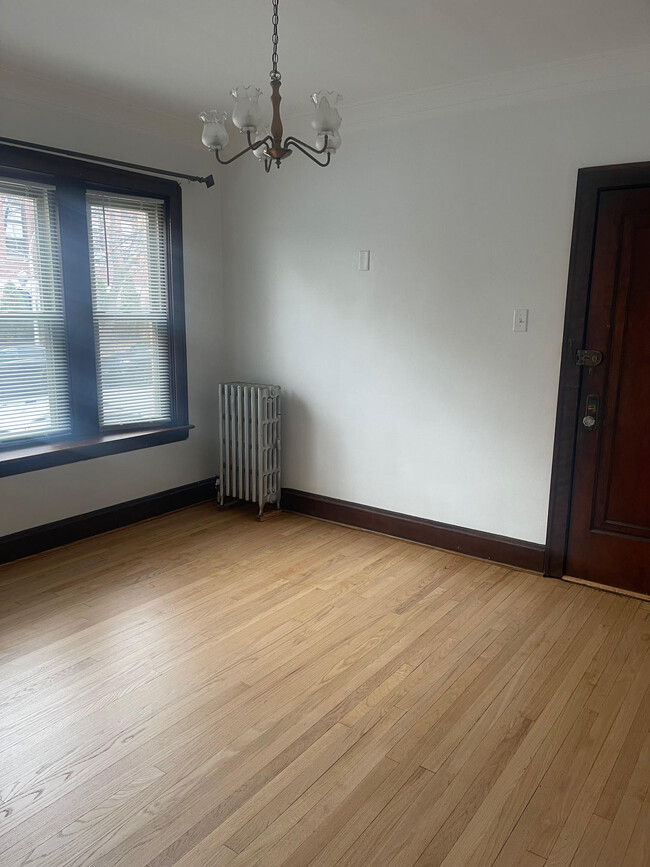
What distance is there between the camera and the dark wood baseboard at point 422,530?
142 inches

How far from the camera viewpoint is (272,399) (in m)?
4.38

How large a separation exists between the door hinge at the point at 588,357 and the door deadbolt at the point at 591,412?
0.17m

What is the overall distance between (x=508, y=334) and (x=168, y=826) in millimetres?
2770

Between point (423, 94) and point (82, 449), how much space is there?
2836mm

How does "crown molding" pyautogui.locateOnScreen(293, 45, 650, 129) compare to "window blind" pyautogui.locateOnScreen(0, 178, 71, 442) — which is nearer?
"crown molding" pyautogui.locateOnScreen(293, 45, 650, 129)

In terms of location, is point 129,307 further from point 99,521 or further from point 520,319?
point 520,319

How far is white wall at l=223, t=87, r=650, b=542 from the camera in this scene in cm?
330

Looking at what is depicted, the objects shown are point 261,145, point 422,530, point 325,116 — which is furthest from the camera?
point 422,530

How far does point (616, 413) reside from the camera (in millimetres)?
3223

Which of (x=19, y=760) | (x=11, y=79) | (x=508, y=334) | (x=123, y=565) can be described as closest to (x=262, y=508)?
(x=123, y=565)

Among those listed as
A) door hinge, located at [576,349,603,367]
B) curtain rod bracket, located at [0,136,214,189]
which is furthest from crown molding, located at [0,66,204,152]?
door hinge, located at [576,349,603,367]

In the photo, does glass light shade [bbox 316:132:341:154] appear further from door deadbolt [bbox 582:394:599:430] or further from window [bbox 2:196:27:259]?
window [bbox 2:196:27:259]

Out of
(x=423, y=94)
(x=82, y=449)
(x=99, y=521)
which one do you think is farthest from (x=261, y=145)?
(x=99, y=521)

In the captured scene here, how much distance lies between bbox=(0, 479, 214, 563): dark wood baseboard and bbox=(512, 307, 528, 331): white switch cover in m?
2.55
